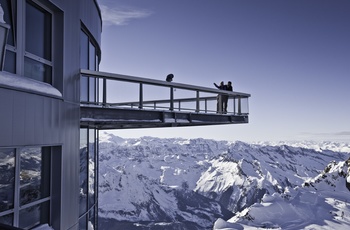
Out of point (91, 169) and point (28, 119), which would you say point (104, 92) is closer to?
point (91, 169)

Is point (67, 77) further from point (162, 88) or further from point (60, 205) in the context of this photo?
point (162, 88)

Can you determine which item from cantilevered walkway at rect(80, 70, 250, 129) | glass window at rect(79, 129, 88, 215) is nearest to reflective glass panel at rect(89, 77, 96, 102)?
cantilevered walkway at rect(80, 70, 250, 129)

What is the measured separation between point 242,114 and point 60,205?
385 inches

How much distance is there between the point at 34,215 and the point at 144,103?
5.27 m

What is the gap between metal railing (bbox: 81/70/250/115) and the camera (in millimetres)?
9125

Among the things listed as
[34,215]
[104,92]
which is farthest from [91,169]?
[34,215]

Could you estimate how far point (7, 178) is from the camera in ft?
18.1

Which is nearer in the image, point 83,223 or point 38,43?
point 38,43

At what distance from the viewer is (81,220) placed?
31.1ft

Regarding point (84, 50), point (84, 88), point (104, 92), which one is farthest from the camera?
point (84, 50)

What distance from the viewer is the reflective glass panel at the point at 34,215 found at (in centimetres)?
612

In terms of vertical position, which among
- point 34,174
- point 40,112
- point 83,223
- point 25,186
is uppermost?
point 40,112

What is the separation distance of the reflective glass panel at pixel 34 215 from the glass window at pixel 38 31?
3063 millimetres

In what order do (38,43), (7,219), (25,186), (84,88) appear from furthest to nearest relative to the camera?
(84,88) < (38,43) < (25,186) < (7,219)
